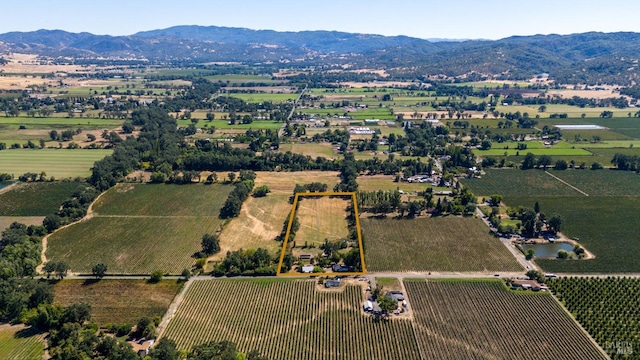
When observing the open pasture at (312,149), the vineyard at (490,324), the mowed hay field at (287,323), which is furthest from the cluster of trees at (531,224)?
the open pasture at (312,149)

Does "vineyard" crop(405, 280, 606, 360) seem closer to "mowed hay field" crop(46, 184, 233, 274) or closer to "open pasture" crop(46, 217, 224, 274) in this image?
"open pasture" crop(46, 217, 224, 274)

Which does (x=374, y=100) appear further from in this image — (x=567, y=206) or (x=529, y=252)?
(x=529, y=252)

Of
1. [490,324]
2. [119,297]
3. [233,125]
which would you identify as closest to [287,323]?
[119,297]

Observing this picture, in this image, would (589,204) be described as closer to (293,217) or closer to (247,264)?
(293,217)

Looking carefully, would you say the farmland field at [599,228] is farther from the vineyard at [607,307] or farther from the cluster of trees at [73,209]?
the cluster of trees at [73,209]

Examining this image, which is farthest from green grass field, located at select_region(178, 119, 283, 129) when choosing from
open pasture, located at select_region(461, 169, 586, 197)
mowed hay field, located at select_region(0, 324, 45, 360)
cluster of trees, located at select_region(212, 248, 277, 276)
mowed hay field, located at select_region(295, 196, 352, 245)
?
mowed hay field, located at select_region(0, 324, 45, 360)
